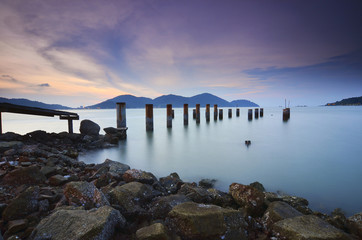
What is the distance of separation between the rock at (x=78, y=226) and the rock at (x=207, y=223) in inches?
29.8

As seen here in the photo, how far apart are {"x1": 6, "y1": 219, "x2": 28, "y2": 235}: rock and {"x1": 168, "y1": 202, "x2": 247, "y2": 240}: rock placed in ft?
5.73

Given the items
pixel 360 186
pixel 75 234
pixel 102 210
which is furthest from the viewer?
pixel 360 186

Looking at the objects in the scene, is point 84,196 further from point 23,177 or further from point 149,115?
point 149,115

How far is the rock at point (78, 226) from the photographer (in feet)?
6.49

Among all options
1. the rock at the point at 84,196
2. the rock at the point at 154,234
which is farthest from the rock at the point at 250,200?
the rock at the point at 84,196

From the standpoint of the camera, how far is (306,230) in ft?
7.68

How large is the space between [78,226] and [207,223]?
1.44 meters

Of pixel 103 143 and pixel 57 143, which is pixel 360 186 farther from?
pixel 57 143

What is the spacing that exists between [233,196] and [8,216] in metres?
3.35

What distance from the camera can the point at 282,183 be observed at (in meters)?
5.56

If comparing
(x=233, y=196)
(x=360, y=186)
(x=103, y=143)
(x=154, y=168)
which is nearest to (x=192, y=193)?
(x=233, y=196)

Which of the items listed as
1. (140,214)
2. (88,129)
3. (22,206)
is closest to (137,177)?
(140,214)

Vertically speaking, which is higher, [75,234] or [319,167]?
[75,234]

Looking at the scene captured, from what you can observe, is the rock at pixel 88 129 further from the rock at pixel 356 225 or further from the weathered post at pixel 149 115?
the rock at pixel 356 225
